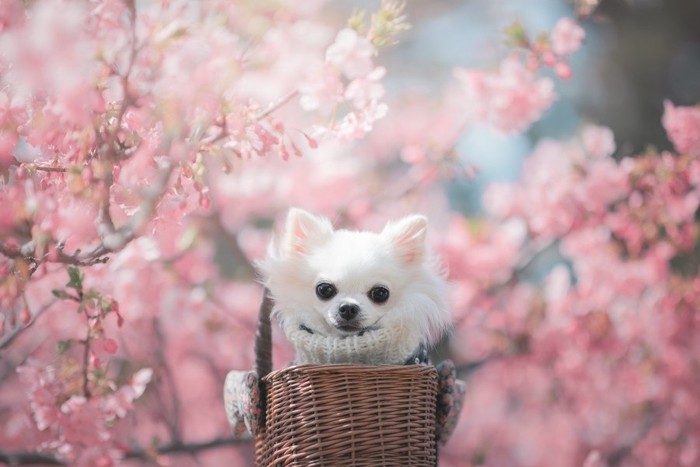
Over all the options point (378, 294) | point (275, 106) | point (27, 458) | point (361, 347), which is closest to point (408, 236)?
point (378, 294)

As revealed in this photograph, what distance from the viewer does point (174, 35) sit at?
46.7 inches

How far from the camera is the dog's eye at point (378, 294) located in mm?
1406

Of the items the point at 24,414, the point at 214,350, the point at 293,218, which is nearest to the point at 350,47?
the point at 293,218

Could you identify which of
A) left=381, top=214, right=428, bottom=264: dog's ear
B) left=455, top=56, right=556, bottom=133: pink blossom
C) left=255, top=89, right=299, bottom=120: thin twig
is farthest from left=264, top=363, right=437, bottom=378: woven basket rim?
left=455, top=56, right=556, bottom=133: pink blossom

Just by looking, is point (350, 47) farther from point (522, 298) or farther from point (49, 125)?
point (522, 298)

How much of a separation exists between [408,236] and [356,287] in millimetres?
165

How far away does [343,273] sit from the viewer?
140 cm

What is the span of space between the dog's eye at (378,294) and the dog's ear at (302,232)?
0.17 metres

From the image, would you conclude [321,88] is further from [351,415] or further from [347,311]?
[351,415]

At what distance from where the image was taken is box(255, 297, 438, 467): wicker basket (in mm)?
1265

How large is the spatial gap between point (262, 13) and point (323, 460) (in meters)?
0.99

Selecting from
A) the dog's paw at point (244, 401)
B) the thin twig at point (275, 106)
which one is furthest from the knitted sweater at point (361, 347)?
the thin twig at point (275, 106)

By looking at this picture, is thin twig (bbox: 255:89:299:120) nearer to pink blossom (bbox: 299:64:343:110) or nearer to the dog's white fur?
pink blossom (bbox: 299:64:343:110)

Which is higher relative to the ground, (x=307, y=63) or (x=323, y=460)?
(x=307, y=63)
